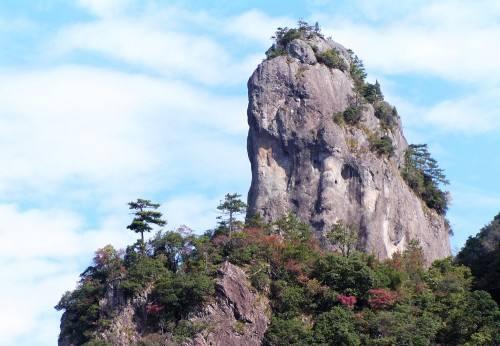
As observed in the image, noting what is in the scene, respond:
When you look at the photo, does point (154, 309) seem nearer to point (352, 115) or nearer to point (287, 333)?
point (287, 333)

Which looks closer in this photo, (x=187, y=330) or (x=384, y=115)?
(x=187, y=330)

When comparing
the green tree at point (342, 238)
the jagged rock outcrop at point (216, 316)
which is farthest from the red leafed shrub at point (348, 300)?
the green tree at point (342, 238)

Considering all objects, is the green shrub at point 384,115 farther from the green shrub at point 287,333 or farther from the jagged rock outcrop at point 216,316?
the green shrub at point 287,333

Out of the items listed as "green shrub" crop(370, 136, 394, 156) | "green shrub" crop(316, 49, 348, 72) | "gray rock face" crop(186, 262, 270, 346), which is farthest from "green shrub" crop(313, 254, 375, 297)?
"green shrub" crop(316, 49, 348, 72)

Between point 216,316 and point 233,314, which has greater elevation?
point 233,314

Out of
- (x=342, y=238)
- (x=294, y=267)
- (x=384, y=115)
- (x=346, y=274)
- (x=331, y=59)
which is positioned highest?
(x=331, y=59)

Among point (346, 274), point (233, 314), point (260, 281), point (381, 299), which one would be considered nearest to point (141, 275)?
point (233, 314)

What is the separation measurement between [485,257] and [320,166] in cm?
1259

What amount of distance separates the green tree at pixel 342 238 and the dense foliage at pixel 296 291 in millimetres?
109

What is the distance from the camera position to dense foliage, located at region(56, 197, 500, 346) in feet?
212

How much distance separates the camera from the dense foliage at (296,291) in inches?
2542

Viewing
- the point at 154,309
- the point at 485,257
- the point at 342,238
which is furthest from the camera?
the point at 342,238

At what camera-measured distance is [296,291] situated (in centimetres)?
6975

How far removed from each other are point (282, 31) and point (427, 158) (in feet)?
47.0
